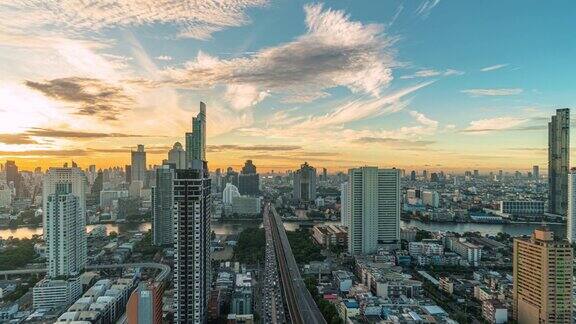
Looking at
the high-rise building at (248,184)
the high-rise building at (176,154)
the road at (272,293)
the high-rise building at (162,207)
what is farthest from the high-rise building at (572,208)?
the high-rise building at (248,184)

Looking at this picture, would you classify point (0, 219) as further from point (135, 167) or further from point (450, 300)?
point (450, 300)

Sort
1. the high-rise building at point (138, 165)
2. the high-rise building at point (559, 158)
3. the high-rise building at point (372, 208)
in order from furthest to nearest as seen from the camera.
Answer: the high-rise building at point (138, 165) < the high-rise building at point (559, 158) < the high-rise building at point (372, 208)

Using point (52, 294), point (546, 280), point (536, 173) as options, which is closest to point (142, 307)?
point (52, 294)

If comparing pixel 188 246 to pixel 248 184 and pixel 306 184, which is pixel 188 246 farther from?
pixel 248 184

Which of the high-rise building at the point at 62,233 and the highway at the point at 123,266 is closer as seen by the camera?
the high-rise building at the point at 62,233

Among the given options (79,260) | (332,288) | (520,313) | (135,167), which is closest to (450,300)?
(520,313)

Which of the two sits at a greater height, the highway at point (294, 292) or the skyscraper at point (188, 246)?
the skyscraper at point (188, 246)

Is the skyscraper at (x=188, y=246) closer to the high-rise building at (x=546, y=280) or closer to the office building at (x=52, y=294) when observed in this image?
the office building at (x=52, y=294)
